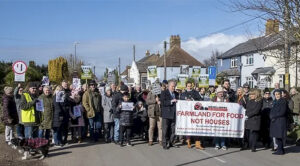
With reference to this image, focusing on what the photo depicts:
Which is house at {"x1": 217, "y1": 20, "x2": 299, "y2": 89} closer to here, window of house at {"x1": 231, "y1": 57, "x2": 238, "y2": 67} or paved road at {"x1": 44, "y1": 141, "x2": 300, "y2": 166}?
window of house at {"x1": 231, "y1": 57, "x2": 238, "y2": 67}

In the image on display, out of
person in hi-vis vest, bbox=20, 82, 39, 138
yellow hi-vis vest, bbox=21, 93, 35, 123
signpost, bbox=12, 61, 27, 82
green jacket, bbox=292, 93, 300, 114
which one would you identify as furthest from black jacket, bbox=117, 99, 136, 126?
green jacket, bbox=292, 93, 300, 114

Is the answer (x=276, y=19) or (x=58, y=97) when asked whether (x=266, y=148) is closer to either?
(x=276, y=19)

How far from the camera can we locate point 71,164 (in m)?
9.38

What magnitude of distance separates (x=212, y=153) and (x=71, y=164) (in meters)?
4.19

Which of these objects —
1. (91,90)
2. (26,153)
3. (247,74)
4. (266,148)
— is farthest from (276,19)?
(247,74)

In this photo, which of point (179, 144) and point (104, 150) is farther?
point (179, 144)

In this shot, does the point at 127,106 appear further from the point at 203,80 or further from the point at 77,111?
the point at 203,80

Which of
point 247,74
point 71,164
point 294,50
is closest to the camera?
point 71,164

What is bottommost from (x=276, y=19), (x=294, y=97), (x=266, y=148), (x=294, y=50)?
(x=266, y=148)

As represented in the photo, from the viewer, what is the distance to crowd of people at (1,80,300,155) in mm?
11008

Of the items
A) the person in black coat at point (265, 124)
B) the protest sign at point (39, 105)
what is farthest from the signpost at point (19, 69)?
the person in black coat at point (265, 124)

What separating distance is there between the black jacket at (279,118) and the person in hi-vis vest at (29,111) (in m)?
6.90

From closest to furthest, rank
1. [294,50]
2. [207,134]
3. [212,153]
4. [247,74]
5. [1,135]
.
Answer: [212,153] < [207,134] < [294,50] < [1,135] < [247,74]

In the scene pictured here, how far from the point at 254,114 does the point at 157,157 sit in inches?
131
